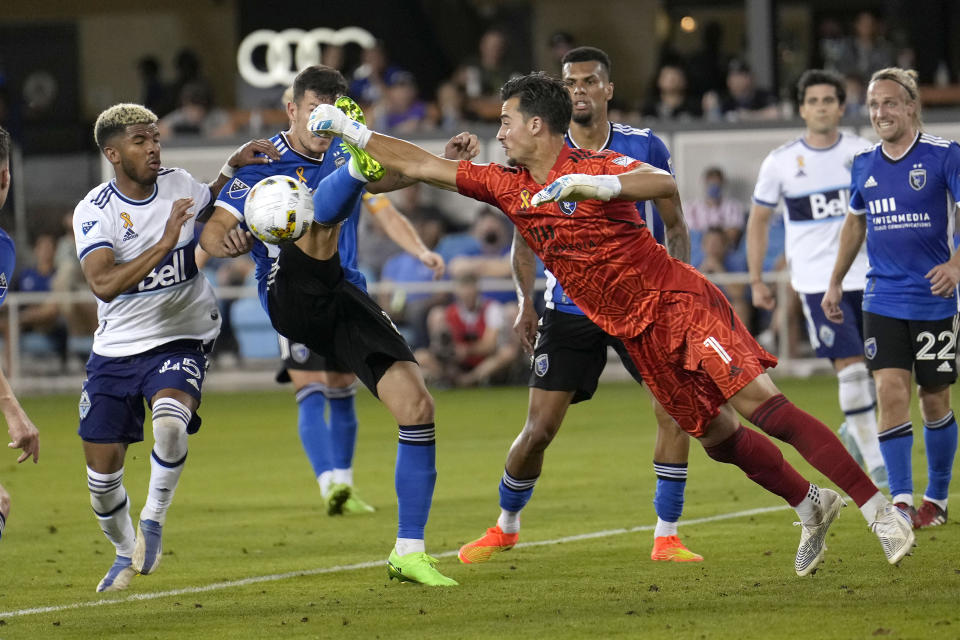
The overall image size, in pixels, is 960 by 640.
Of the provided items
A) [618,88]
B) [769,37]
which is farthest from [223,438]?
[618,88]

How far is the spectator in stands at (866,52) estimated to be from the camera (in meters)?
20.0

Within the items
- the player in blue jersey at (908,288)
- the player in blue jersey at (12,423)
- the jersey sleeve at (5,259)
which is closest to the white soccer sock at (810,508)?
the player in blue jersey at (908,288)

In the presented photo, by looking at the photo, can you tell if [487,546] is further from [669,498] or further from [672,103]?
[672,103]

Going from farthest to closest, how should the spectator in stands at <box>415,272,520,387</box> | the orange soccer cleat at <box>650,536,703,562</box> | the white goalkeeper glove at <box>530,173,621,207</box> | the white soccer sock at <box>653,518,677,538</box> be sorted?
the spectator in stands at <box>415,272,520,387</box> → the white soccer sock at <box>653,518,677,538</box> → the orange soccer cleat at <box>650,536,703,562</box> → the white goalkeeper glove at <box>530,173,621,207</box>

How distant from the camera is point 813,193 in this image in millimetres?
9617

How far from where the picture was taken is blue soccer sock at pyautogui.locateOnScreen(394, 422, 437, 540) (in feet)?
22.1

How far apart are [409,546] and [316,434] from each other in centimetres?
280

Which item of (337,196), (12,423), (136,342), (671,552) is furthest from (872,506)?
(136,342)

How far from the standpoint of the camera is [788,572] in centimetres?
659

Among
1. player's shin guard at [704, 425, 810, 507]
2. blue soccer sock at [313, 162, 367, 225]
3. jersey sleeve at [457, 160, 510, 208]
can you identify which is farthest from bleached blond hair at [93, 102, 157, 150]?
player's shin guard at [704, 425, 810, 507]

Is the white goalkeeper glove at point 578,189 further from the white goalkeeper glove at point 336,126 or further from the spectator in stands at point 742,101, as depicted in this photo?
the spectator in stands at point 742,101

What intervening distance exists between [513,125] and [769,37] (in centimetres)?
1472

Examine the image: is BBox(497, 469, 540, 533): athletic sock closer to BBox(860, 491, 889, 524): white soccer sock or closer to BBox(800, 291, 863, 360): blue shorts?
BBox(860, 491, 889, 524): white soccer sock

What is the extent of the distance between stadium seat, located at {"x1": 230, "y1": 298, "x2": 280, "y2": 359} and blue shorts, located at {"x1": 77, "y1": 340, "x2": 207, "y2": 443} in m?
10.7
